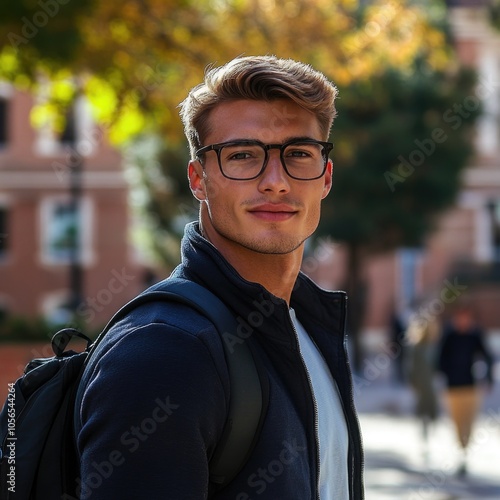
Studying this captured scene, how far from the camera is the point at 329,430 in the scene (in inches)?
94.9

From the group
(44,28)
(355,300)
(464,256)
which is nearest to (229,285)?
(44,28)

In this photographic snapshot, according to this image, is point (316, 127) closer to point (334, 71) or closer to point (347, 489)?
point (347, 489)

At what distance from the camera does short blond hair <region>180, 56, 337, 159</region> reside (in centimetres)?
228

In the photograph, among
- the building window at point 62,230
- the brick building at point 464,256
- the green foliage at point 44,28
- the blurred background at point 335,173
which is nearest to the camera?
the green foliage at point 44,28

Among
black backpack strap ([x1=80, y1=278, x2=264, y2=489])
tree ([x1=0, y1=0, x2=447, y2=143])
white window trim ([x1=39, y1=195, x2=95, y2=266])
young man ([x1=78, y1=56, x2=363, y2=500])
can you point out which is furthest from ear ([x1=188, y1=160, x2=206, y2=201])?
white window trim ([x1=39, y1=195, x2=95, y2=266])

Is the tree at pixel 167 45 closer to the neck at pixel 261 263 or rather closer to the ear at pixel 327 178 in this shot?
the ear at pixel 327 178

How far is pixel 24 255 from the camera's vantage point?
39188 millimetres

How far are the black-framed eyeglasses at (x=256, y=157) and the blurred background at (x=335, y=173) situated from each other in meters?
8.70

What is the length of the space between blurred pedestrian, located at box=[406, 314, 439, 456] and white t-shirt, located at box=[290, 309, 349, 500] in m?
11.2

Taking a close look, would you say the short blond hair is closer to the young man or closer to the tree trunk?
the young man

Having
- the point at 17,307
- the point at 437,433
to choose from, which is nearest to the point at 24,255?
the point at 17,307

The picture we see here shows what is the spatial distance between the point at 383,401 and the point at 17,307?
64.2ft

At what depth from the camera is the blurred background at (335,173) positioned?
13.3 metres

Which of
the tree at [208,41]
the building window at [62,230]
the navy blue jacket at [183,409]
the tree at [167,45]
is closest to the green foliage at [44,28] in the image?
the tree at [167,45]
